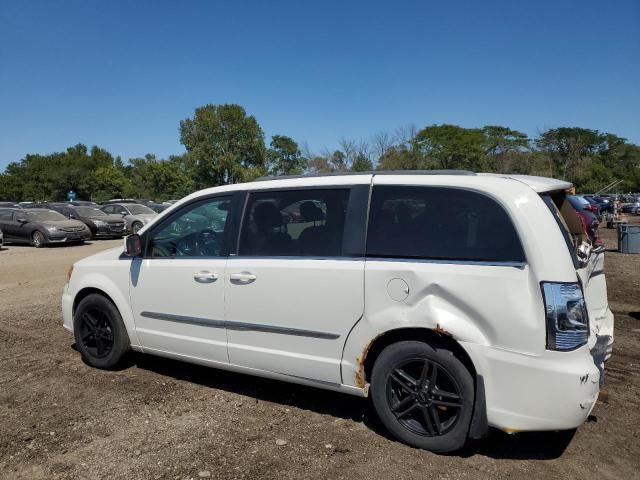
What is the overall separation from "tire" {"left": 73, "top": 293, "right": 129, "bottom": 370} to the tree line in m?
38.2

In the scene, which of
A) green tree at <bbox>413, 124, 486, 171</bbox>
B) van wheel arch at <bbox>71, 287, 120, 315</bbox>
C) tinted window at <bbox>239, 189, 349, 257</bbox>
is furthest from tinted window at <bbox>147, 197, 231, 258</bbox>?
green tree at <bbox>413, 124, 486, 171</bbox>

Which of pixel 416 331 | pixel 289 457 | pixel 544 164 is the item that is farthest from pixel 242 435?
pixel 544 164

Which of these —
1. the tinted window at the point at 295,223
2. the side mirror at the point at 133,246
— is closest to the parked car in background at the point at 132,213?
the side mirror at the point at 133,246

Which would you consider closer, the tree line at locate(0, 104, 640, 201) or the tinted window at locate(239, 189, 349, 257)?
the tinted window at locate(239, 189, 349, 257)

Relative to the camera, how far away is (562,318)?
2.87m

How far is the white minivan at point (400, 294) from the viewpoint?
2928mm

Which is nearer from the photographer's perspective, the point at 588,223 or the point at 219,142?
the point at 588,223

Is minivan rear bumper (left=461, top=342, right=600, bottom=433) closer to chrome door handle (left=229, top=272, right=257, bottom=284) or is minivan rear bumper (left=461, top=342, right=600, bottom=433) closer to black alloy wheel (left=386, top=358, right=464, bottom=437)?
black alloy wheel (left=386, top=358, right=464, bottom=437)

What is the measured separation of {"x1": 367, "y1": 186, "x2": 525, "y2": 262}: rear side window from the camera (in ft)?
10.1

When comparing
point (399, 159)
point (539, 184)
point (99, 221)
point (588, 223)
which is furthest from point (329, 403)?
point (399, 159)

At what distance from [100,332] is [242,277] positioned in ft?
6.20

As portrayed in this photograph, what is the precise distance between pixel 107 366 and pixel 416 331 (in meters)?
3.13

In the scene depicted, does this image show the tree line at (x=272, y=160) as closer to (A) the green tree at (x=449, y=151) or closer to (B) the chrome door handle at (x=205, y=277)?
(A) the green tree at (x=449, y=151)

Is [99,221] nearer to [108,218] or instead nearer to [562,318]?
[108,218]
